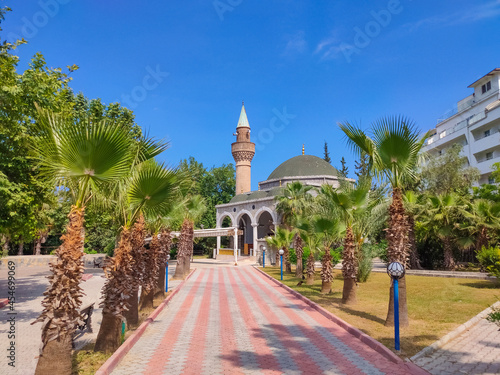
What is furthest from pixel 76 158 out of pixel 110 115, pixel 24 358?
pixel 110 115

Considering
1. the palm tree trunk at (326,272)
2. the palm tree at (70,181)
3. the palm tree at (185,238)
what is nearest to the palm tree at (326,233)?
the palm tree trunk at (326,272)

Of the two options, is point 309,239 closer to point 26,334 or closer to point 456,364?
point 456,364

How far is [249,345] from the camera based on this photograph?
25.7 feet

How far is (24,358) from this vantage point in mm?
7133

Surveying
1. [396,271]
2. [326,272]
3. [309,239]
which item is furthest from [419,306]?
[309,239]

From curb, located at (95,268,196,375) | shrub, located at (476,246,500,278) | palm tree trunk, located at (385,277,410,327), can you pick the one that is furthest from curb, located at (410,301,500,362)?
curb, located at (95,268,196,375)

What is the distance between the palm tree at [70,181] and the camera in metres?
5.25

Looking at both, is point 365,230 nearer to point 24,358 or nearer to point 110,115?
point 24,358

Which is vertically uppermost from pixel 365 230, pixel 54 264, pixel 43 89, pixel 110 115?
pixel 110 115

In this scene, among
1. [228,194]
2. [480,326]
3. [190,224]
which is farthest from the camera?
[228,194]

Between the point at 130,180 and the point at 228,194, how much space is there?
54.3 meters

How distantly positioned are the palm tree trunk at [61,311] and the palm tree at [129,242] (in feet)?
5.58

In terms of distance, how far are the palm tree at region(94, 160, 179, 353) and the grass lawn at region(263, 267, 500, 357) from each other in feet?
17.8

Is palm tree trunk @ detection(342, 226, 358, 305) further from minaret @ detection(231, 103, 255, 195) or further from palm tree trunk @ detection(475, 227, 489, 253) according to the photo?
minaret @ detection(231, 103, 255, 195)
